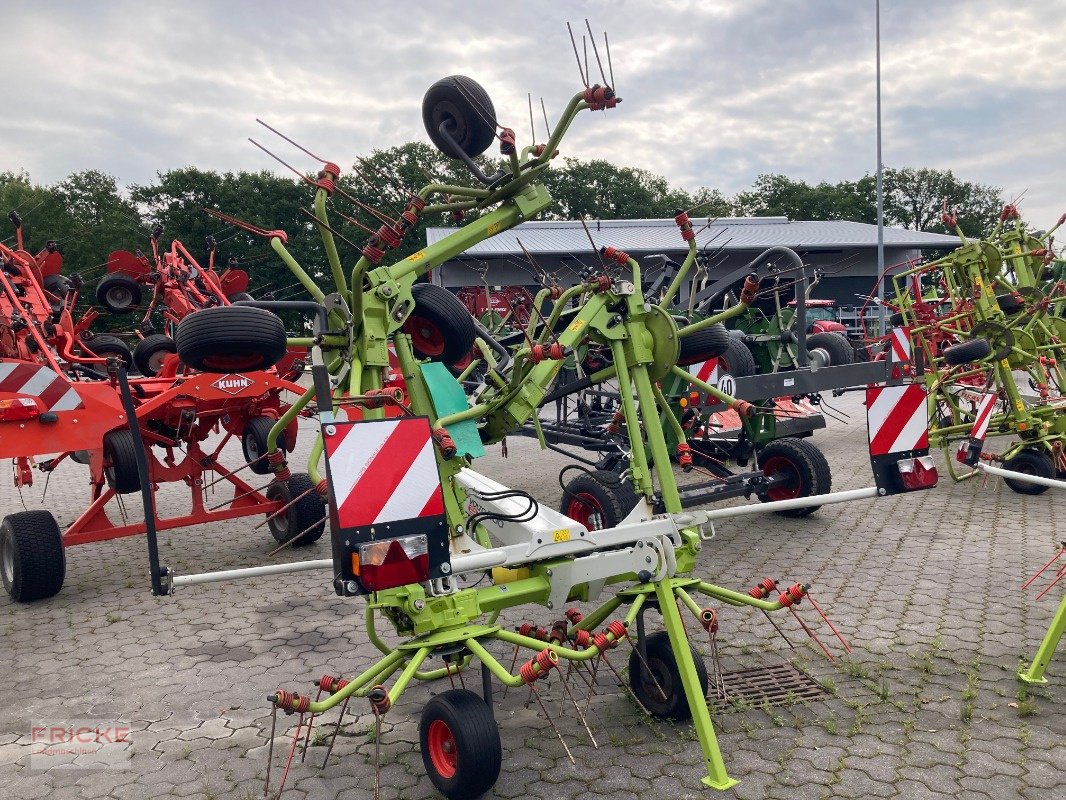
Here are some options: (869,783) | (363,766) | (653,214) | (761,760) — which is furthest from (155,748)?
(653,214)

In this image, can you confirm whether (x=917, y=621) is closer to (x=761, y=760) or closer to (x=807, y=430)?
(x=761, y=760)

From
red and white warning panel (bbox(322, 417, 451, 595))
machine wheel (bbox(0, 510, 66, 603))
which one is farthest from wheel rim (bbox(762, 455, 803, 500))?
machine wheel (bbox(0, 510, 66, 603))

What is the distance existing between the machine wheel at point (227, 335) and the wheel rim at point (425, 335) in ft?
2.71

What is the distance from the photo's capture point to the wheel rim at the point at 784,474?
23.4ft

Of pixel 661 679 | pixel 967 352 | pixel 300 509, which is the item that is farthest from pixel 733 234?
pixel 661 679

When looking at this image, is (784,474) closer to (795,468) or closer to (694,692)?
(795,468)

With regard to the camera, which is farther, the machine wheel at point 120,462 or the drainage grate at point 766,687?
the machine wheel at point 120,462

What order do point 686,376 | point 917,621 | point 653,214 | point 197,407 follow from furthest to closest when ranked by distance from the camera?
1. point 653,214
2. point 197,407
3. point 917,621
4. point 686,376

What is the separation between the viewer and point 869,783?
3057 mm

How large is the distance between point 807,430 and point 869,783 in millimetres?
5359

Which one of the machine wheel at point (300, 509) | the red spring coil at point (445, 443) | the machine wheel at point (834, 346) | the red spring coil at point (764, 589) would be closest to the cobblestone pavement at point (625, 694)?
the machine wheel at point (300, 509)

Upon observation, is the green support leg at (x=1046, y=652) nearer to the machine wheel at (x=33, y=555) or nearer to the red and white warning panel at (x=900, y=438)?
the red and white warning panel at (x=900, y=438)

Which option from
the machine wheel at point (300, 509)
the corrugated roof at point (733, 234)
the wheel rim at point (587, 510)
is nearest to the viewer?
the wheel rim at point (587, 510)

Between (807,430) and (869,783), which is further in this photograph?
(807,430)
